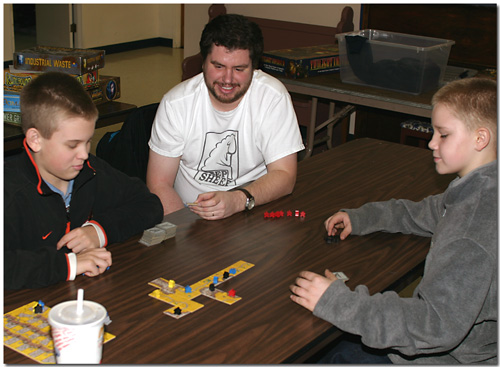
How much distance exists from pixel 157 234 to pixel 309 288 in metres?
0.49

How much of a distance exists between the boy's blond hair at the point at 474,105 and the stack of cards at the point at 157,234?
811mm

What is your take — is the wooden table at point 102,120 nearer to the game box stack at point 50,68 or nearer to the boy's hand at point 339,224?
the game box stack at point 50,68

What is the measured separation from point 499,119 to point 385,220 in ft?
→ 1.70

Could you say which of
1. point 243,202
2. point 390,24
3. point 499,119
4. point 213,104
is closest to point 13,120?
point 213,104

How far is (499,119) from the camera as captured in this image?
5.00 ft

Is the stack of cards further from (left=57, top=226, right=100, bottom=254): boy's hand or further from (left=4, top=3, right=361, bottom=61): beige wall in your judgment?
(left=4, top=3, right=361, bottom=61): beige wall

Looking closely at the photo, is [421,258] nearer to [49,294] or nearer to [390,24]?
[49,294]

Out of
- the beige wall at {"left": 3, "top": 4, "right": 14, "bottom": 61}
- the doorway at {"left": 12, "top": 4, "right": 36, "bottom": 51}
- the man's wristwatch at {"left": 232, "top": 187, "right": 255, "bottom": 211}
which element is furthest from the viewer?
the doorway at {"left": 12, "top": 4, "right": 36, "bottom": 51}

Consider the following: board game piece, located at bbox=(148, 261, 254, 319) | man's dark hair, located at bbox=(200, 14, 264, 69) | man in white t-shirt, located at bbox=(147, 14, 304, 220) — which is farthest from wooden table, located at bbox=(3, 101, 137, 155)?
board game piece, located at bbox=(148, 261, 254, 319)

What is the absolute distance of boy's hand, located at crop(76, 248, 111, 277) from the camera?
154 cm

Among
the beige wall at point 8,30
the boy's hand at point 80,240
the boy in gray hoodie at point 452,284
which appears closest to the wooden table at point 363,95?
the boy in gray hoodie at point 452,284

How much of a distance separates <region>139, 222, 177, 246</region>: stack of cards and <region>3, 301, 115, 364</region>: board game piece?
40 cm

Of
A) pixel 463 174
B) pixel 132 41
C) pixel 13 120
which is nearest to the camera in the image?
pixel 463 174

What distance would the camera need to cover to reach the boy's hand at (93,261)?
154cm
